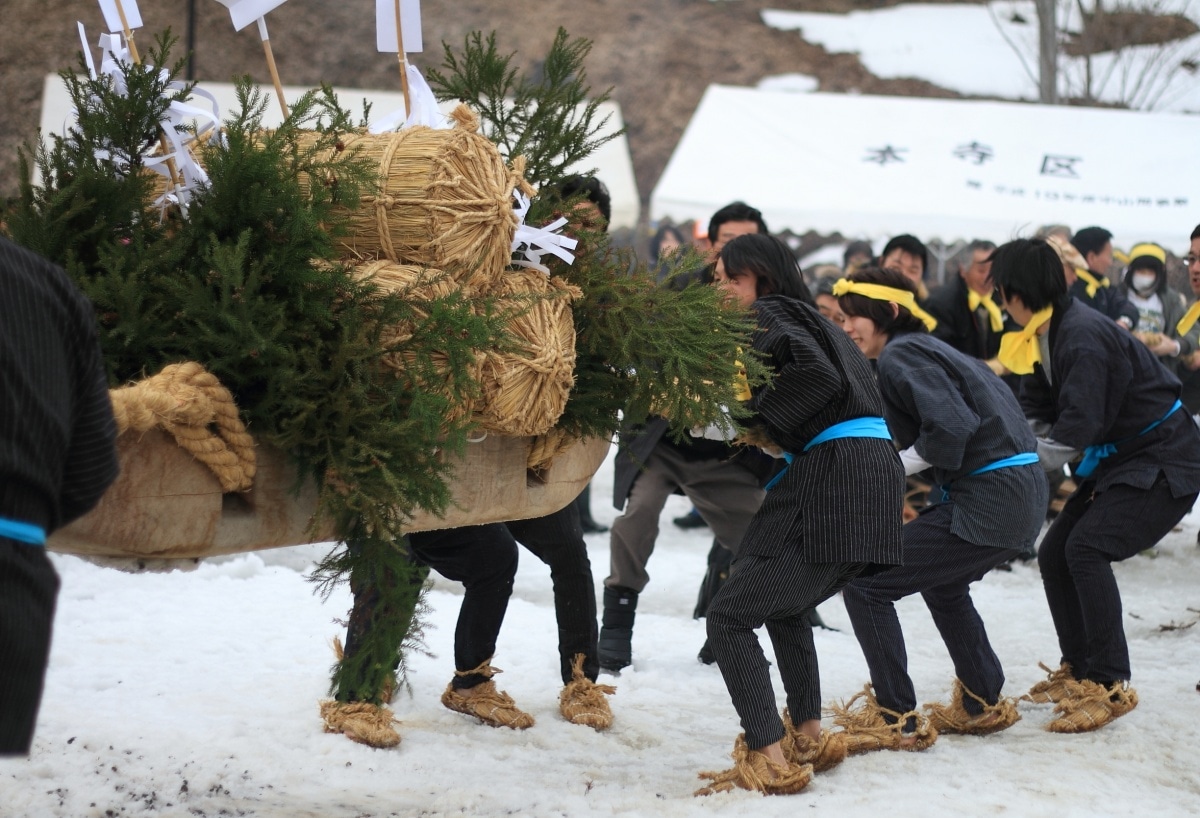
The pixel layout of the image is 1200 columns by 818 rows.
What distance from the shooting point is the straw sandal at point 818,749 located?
3543 mm

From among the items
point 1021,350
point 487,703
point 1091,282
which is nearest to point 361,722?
point 487,703

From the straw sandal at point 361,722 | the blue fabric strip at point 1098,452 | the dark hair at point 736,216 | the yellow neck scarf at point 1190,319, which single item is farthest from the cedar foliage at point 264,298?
the yellow neck scarf at point 1190,319

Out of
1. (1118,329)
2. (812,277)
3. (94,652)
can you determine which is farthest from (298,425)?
(812,277)

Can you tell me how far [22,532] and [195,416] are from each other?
18.1 inches

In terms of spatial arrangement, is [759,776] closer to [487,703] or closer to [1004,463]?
Result: [487,703]

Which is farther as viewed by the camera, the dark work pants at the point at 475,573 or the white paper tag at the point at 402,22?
the dark work pants at the point at 475,573

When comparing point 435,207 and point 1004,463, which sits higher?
point 435,207

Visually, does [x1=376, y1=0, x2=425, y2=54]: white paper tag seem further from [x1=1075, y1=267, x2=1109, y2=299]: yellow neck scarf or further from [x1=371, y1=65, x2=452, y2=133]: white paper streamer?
[x1=1075, y1=267, x2=1109, y2=299]: yellow neck scarf

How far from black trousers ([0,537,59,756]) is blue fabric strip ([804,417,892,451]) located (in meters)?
2.14

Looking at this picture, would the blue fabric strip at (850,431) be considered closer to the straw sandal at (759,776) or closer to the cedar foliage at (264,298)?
the straw sandal at (759,776)

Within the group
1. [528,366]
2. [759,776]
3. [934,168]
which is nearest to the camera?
[528,366]

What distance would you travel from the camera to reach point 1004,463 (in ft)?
13.1

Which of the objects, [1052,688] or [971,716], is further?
[1052,688]

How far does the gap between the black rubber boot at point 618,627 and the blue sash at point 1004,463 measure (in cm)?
130
